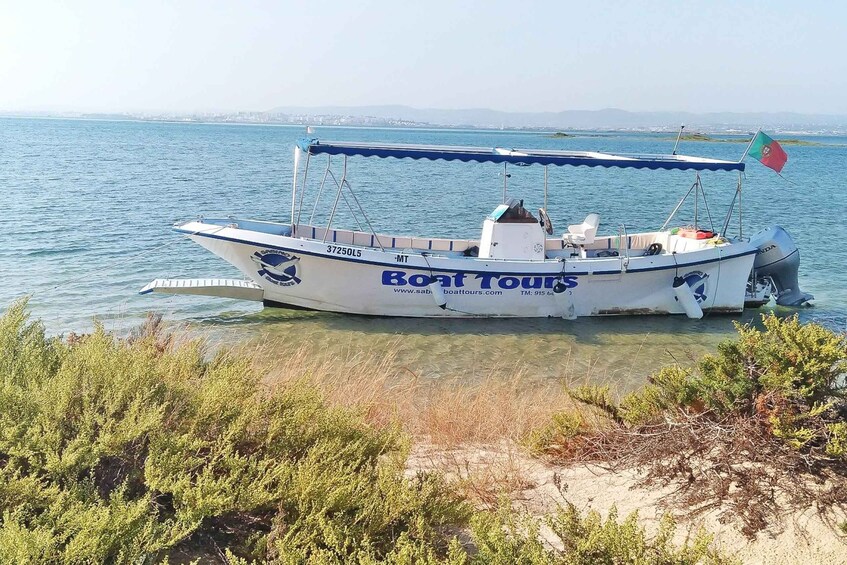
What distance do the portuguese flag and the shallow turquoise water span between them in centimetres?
327

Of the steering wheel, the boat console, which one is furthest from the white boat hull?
the steering wheel

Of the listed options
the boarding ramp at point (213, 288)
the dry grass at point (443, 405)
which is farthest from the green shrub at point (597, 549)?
the boarding ramp at point (213, 288)

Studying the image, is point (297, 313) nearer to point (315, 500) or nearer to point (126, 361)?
point (126, 361)

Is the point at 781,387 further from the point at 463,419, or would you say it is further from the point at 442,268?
the point at 442,268

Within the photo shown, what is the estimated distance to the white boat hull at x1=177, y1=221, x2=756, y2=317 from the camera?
12.3 metres

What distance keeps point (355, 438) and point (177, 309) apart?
388 inches

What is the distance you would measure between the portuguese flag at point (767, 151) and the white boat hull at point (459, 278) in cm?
173

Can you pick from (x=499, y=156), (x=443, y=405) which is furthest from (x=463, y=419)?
(x=499, y=156)

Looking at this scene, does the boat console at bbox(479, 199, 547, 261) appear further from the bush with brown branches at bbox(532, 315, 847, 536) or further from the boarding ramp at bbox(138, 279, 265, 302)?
the bush with brown branches at bbox(532, 315, 847, 536)

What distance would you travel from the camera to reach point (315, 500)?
3.42m

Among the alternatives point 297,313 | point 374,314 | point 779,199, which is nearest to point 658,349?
point 374,314

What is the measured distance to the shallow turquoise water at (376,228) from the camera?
38.3ft

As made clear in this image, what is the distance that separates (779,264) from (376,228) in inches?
514

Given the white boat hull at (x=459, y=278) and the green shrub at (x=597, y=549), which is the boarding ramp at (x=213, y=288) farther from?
the green shrub at (x=597, y=549)
